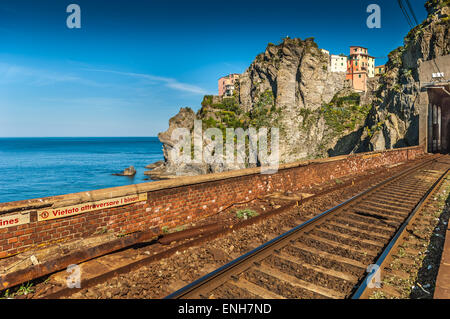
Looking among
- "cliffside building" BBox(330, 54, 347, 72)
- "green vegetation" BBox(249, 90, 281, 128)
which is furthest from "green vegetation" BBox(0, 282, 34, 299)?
"cliffside building" BBox(330, 54, 347, 72)

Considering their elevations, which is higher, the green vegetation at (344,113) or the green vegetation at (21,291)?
the green vegetation at (344,113)

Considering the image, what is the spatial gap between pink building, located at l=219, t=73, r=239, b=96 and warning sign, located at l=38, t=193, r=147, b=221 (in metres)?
135

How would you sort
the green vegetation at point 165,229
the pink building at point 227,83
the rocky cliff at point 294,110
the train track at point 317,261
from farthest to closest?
1. the pink building at point 227,83
2. the rocky cliff at point 294,110
3. the green vegetation at point 165,229
4. the train track at point 317,261

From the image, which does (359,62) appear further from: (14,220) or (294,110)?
(14,220)

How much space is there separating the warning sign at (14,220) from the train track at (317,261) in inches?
115

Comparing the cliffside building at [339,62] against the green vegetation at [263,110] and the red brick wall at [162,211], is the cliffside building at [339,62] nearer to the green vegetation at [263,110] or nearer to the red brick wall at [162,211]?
the green vegetation at [263,110]

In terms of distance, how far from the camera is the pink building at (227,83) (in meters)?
141

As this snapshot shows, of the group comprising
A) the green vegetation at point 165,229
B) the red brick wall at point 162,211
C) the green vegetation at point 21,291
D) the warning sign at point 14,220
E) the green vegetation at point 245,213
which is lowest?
the green vegetation at point 21,291

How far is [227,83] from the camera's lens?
149 meters

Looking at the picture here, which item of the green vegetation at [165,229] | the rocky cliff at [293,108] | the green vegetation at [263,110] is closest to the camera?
the green vegetation at [165,229]

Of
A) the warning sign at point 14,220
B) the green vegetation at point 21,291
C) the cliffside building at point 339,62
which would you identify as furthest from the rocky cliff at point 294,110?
the green vegetation at point 21,291

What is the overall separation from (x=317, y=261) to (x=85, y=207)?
4338mm

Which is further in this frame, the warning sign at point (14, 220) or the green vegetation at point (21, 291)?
the warning sign at point (14, 220)
